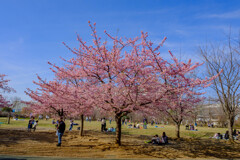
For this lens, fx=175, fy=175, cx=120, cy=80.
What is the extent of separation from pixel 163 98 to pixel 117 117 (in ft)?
10.1

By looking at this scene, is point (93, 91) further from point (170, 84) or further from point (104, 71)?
point (170, 84)

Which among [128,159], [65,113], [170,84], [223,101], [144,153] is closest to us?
[128,159]

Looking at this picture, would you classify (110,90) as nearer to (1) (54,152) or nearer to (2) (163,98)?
(2) (163,98)

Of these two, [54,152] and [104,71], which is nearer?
[54,152]

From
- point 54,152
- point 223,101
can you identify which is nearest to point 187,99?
point 54,152

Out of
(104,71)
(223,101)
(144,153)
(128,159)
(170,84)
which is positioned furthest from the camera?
(223,101)

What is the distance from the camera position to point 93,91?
958 centimetres

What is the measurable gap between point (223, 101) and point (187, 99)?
923 cm

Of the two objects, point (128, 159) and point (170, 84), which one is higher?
point (170, 84)

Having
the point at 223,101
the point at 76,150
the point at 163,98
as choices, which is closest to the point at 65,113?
the point at 76,150

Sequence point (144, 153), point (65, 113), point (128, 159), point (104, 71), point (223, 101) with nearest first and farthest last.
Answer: point (128, 159), point (144, 153), point (104, 71), point (223, 101), point (65, 113)

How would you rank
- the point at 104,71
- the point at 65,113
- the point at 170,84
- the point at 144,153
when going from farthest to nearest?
the point at 65,113 < the point at 104,71 < the point at 144,153 < the point at 170,84

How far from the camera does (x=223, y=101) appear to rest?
16969 millimetres

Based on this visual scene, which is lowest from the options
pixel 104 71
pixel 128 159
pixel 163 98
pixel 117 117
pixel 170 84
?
pixel 128 159
